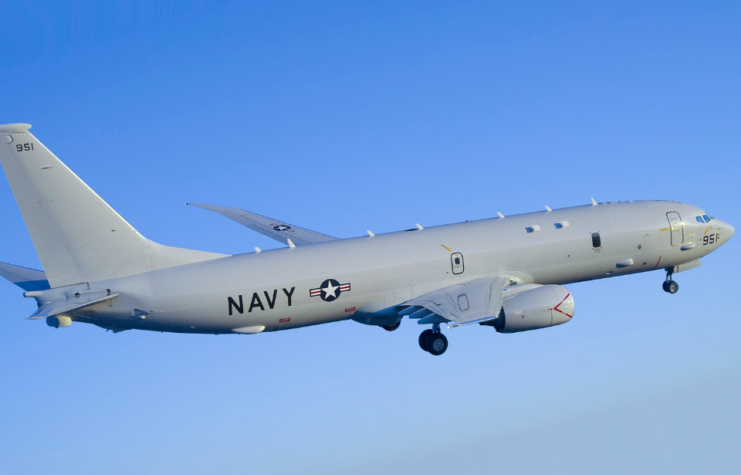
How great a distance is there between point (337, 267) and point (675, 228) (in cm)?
2145

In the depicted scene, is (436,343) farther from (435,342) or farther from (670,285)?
(670,285)

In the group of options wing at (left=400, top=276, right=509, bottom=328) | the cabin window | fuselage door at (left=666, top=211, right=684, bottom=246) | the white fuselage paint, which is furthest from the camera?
fuselage door at (left=666, top=211, right=684, bottom=246)

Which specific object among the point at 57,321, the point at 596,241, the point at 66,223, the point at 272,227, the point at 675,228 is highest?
the point at 272,227

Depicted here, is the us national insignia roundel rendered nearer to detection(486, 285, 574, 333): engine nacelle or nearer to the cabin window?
detection(486, 285, 574, 333): engine nacelle

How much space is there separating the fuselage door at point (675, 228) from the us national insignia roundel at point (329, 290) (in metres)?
20.8

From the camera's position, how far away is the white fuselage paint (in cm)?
3653

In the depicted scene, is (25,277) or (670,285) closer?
(25,277)

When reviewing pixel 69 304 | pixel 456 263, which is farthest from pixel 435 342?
pixel 69 304

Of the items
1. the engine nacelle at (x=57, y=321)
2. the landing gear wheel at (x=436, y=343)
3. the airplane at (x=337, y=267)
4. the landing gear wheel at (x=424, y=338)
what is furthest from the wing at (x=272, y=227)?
the engine nacelle at (x=57, y=321)

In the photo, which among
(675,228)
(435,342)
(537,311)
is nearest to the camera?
(537,311)

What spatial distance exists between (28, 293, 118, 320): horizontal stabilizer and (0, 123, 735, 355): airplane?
78 millimetres

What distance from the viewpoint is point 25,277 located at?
3706 centimetres

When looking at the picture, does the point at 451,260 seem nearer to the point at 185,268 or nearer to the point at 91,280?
the point at 185,268

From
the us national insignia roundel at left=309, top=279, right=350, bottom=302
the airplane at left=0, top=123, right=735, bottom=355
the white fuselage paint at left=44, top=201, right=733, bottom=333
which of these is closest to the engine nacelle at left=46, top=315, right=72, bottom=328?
the airplane at left=0, top=123, right=735, bottom=355
